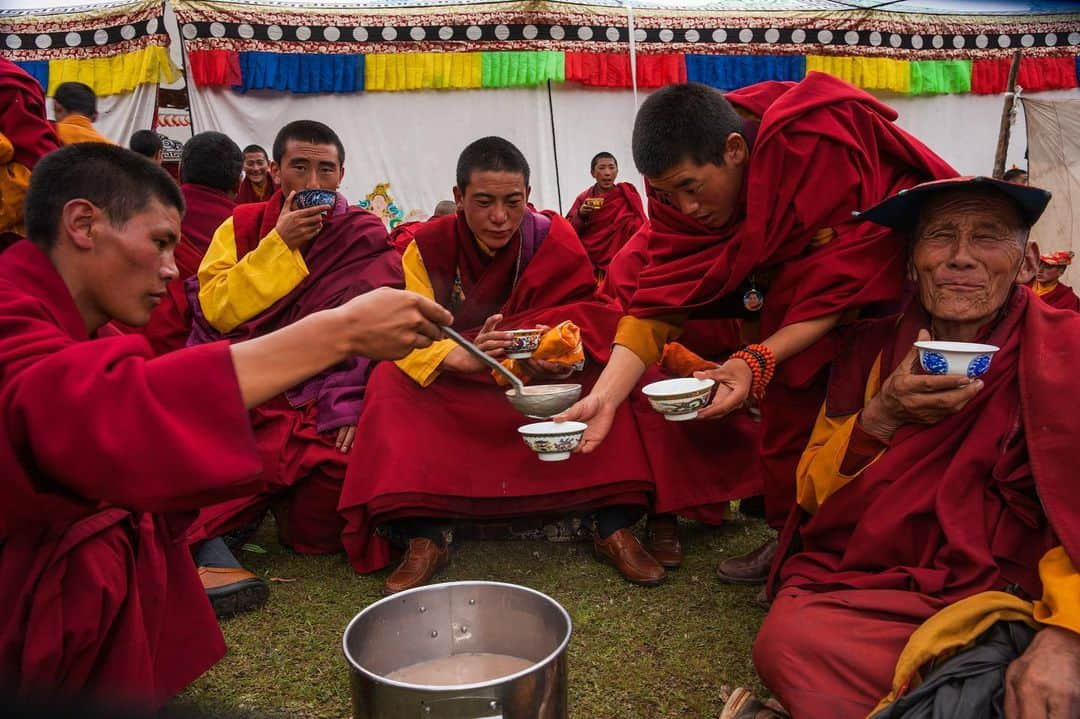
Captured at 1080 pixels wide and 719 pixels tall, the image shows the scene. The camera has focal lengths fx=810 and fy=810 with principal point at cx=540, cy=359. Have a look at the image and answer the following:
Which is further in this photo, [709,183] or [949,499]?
[709,183]

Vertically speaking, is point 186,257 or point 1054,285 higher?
point 186,257

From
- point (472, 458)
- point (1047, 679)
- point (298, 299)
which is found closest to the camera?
point (1047, 679)

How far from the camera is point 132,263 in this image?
1761 millimetres

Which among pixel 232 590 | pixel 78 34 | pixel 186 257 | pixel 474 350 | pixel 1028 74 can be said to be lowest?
pixel 232 590

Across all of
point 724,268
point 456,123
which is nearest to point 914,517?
point 724,268

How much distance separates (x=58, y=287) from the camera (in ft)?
5.50

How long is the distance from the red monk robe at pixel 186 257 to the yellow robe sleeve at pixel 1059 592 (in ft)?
10.7

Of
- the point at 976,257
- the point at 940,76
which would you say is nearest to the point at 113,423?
the point at 976,257

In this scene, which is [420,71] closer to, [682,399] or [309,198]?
[309,198]

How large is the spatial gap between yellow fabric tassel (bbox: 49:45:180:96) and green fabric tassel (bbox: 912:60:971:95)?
339 inches

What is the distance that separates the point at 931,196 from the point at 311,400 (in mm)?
2502

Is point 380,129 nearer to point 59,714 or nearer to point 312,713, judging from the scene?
point 312,713

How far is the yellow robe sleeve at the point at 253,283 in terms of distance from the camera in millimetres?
3453

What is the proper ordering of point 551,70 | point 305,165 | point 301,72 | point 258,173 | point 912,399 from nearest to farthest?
point 912,399 < point 305,165 < point 258,173 < point 301,72 < point 551,70
